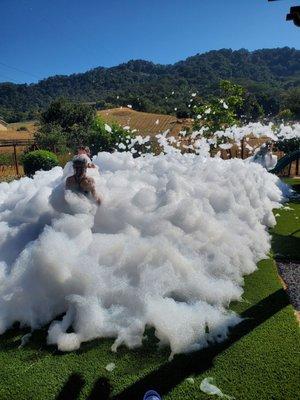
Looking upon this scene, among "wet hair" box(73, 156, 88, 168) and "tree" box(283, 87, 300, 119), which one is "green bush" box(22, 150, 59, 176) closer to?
"wet hair" box(73, 156, 88, 168)

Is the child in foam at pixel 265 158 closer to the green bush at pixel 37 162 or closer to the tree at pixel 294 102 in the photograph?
the green bush at pixel 37 162

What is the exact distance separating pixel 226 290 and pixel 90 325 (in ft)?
5.41

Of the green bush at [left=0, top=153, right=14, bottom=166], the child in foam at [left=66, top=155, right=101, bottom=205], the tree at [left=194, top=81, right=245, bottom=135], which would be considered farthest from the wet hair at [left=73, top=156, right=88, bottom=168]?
the green bush at [left=0, top=153, right=14, bottom=166]

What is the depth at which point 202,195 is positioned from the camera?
6.59 metres

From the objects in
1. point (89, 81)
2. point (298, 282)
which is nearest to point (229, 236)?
point (298, 282)

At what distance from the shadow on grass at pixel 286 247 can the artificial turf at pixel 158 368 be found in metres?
2.07

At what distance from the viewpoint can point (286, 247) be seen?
6.56 meters

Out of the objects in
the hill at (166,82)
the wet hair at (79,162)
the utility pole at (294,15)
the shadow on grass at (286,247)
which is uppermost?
the hill at (166,82)

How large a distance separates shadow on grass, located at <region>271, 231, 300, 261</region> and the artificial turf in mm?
2075

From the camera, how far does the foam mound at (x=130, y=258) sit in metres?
4.03

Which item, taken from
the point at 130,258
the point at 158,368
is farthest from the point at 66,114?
the point at 158,368

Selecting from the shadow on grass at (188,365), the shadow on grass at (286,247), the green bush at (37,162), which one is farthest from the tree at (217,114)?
the shadow on grass at (188,365)

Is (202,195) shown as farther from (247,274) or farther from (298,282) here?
(298,282)

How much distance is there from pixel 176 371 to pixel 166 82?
101563 millimetres
